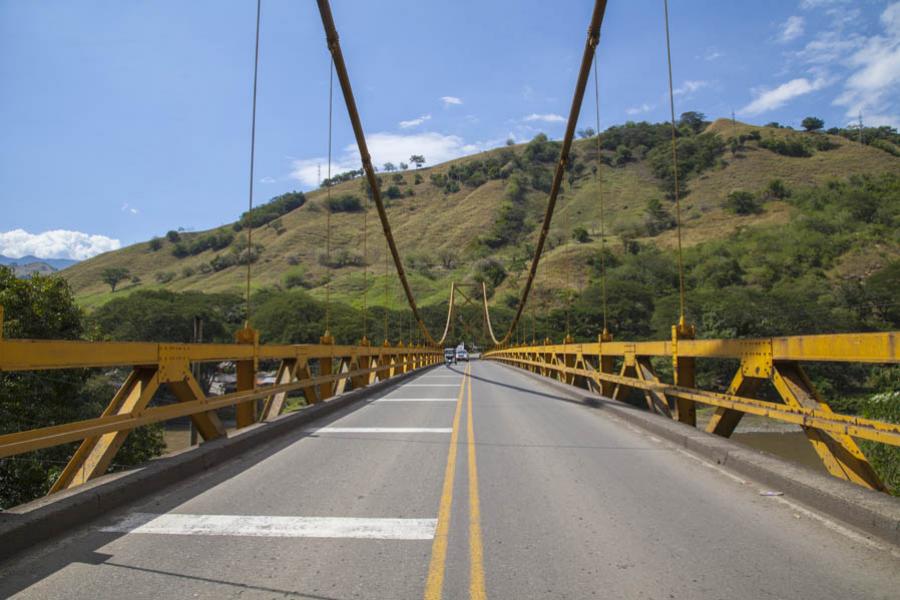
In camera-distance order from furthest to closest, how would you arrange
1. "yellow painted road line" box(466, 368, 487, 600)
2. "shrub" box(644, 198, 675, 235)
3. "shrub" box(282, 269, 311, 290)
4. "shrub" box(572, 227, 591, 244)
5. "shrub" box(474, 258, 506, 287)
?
"shrub" box(644, 198, 675, 235), "shrub" box(474, 258, 506, 287), "shrub" box(282, 269, 311, 290), "shrub" box(572, 227, 591, 244), "yellow painted road line" box(466, 368, 487, 600)

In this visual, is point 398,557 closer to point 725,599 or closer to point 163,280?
point 725,599

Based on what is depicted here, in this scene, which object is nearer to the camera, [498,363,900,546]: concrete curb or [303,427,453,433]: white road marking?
[498,363,900,546]: concrete curb

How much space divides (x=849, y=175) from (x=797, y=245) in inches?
2607

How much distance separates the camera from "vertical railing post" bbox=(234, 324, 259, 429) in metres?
8.80

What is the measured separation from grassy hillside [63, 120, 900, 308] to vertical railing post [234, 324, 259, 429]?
10085cm

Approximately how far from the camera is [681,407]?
9.34 metres

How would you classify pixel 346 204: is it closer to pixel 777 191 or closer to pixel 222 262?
pixel 222 262

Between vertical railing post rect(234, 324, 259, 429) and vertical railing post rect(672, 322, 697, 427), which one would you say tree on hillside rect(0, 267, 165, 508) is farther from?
vertical railing post rect(672, 322, 697, 427)

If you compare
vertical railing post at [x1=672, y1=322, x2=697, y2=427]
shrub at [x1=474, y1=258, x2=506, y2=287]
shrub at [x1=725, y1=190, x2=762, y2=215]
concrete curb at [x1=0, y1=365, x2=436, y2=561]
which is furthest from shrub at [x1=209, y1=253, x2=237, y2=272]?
vertical railing post at [x1=672, y1=322, x2=697, y2=427]

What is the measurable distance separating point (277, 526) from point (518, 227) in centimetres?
16588

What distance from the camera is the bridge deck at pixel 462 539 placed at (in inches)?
139

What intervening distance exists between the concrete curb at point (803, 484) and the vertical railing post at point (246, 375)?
19.6 ft

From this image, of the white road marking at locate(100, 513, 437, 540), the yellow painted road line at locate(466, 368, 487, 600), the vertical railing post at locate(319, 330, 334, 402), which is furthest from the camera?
the vertical railing post at locate(319, 330, 334, 402)

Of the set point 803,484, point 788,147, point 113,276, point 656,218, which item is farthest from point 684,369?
point 788,147
